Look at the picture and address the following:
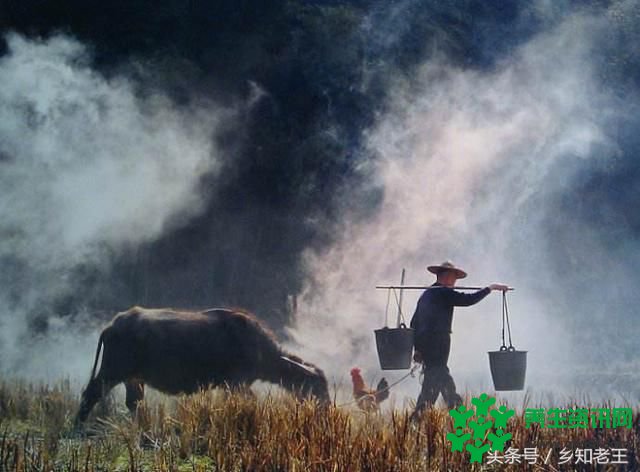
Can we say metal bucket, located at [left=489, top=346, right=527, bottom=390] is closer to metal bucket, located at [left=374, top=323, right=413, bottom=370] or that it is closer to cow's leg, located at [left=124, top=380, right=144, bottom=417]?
metal bucket, located at [left=374, top=323, right=413, bottom=370]

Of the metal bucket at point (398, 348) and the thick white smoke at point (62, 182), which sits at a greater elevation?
the thick white smoke at point (62, 182)

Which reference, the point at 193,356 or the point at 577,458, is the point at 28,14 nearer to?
the point at 193,356

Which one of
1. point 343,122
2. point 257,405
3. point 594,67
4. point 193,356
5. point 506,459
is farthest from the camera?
point 594,67

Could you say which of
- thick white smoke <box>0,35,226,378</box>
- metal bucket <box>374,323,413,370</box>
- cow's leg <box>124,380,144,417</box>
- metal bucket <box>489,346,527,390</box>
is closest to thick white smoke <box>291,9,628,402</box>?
thick white smoke <box>0,35,226,378</box>

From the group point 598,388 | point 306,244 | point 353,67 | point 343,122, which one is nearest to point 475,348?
point 598,388

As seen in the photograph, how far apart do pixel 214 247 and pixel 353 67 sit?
20.6 ft

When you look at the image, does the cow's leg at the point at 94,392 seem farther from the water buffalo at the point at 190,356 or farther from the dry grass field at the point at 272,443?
the dry grass field at the point at 272,443

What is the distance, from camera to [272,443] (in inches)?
179

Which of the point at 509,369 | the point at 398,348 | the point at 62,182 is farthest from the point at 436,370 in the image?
the point at 62,182

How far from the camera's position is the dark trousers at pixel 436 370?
723cm

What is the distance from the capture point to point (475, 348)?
16.5 meters

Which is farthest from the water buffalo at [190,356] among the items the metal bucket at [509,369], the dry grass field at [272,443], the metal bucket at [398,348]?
the metal bucket at [509,369]

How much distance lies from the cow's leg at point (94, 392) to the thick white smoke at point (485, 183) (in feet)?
27.9

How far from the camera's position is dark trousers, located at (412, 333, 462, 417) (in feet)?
23.7
